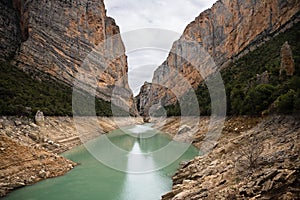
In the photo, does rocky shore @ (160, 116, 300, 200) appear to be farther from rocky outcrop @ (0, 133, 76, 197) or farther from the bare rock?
the bare rock

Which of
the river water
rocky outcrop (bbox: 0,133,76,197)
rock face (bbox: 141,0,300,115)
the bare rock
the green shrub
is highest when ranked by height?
rock face (bbox: 141,0,300,115)

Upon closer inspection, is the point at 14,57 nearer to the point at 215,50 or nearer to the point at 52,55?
the point at 52,55

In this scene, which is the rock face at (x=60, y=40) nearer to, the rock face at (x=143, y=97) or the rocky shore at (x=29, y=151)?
the rocky shore at (x=29, y=151)

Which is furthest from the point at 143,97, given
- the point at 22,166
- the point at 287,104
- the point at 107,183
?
→ the point at 287,104

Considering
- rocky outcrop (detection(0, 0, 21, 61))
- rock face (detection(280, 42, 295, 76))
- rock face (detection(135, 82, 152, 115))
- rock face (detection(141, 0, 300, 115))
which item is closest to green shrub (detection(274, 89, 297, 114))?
rock face (detection(280, 42, 295, 76))

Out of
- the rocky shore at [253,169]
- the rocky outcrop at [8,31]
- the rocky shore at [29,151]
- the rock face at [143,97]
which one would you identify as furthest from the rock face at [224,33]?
the rocky outcrop at [8,31]

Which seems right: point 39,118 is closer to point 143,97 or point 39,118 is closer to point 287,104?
point 287,104
